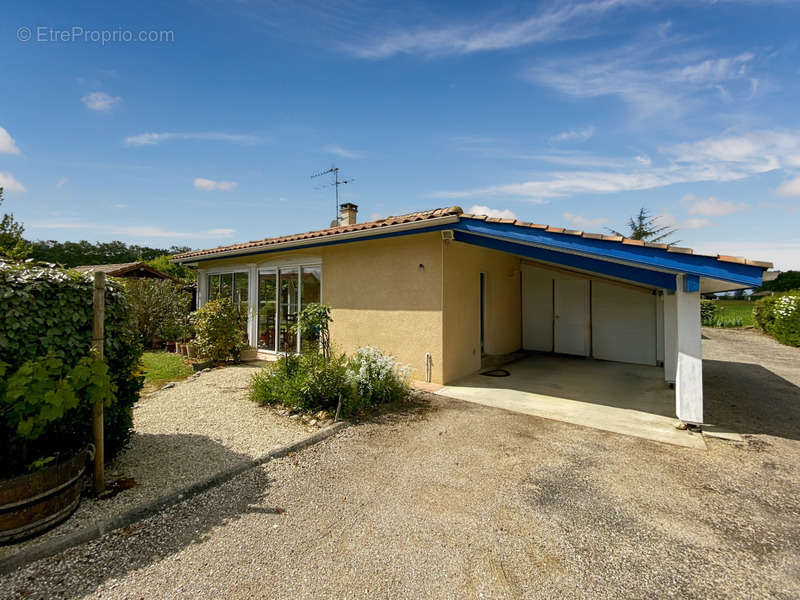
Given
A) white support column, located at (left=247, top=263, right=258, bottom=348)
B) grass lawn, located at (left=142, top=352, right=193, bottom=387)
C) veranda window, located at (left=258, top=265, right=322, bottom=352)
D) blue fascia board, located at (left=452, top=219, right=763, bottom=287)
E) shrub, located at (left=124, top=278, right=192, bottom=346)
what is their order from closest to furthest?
blue fascia board, located at (left=452, top=219, right=763, bottom=287), grass lawn, located at (left=142, top=352, right=193, bottom=387), veranda window, located at (left=258, top=265, right=322, bottom=352), white support column, located at (left=247, top=263, right=258, bottom=348), shrub, located at (left=124, top=278, right=192, bottom=346)

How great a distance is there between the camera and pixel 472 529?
307 centimetres

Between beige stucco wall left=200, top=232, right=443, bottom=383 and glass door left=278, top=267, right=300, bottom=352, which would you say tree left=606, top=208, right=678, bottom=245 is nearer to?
beige stucco wall left=200, top=232, right=443, bottom=383

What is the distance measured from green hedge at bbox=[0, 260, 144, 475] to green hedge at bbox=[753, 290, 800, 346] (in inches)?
897

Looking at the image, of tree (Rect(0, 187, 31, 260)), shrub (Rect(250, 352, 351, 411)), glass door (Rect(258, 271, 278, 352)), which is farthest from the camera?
glass door (Rect(258, 271, 278, 352))

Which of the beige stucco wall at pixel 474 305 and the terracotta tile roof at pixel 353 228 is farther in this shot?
the beige stucco wall at pixel 474 305

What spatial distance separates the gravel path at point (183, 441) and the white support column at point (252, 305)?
401cm

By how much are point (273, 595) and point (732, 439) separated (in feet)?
20.7

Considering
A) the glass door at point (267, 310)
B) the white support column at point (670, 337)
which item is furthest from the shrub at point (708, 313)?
the glass door at point (267, 310)

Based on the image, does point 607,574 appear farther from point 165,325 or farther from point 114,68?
point 165,325

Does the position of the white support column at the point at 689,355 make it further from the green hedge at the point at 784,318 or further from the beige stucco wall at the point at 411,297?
the green hedge at the point at 784,318

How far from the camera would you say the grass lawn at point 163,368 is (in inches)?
345

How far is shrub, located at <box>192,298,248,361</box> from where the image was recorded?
10242mm

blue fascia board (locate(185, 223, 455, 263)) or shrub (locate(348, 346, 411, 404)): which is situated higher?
blue fascia board (locate(185, 223, 455, 263))

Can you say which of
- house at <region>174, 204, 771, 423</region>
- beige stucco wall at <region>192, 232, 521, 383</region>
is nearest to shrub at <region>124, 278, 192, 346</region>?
house at <region>174, 204, 771, 423</region>
